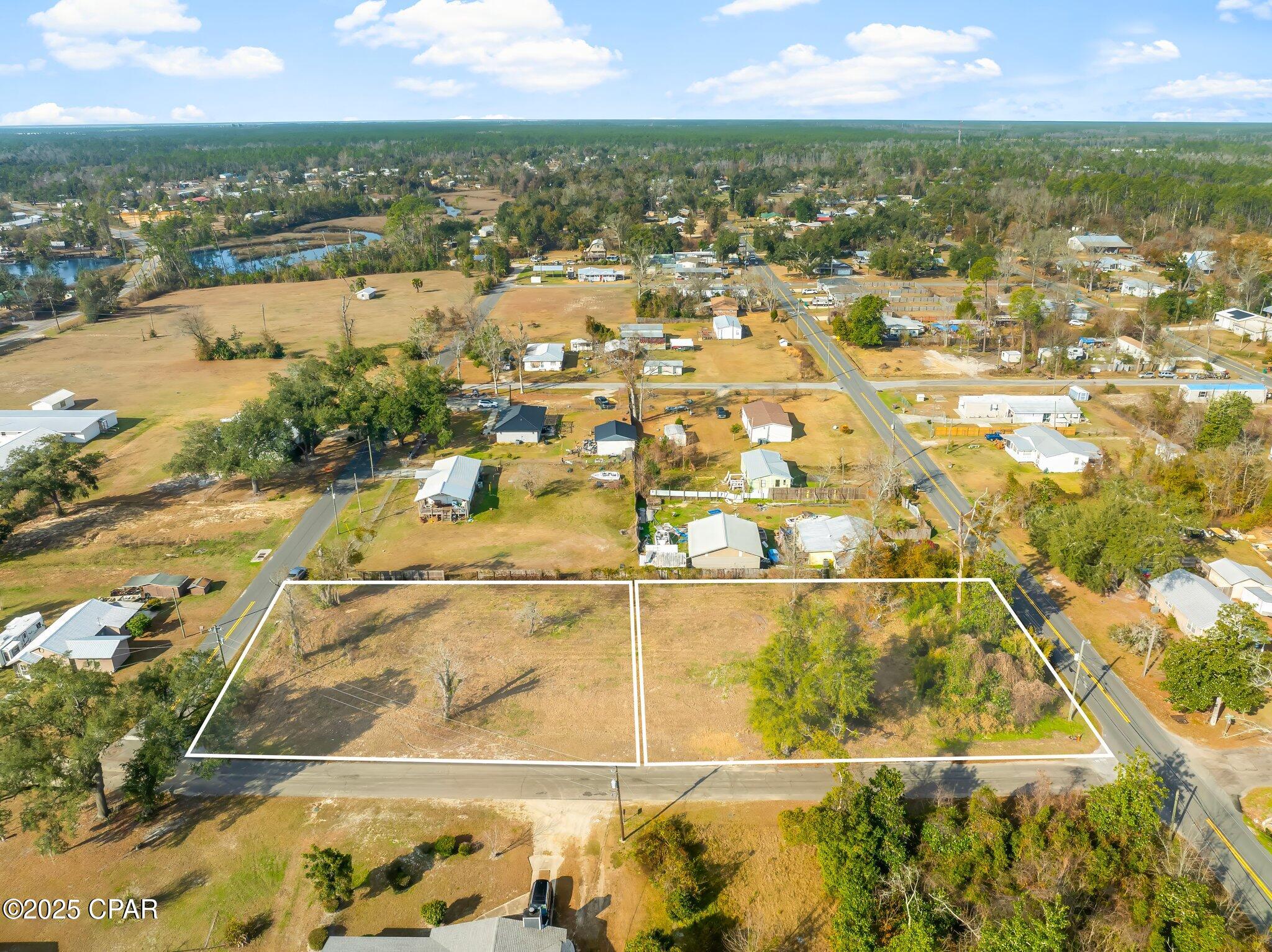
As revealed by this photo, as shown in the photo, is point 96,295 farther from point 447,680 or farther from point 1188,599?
point 1188,599

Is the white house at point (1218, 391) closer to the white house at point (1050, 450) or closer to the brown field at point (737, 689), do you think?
the white house at point (1050, 450)

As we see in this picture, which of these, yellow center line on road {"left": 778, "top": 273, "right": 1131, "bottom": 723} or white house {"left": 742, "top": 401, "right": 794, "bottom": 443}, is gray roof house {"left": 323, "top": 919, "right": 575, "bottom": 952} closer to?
yellow center line on road {"left": 778, "top": 273, "right": 1131, "bottom": 723}

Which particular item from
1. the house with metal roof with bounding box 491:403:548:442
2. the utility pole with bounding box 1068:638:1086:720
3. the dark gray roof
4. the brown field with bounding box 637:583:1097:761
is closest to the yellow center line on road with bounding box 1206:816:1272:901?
the brown field with bounding box 637:583:1097:761

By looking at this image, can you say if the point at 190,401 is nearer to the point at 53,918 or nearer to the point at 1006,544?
the point at 53,918

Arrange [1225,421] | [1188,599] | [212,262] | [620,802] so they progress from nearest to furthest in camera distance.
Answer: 1. [620,802]
2. [1188,599]
3. [1225,421]
4. [212,262]

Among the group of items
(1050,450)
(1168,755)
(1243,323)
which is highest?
(1243,323)

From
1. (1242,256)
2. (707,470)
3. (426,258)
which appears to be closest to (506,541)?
(707,470)

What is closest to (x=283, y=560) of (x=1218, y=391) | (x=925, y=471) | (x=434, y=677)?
(x=434, y=677)
